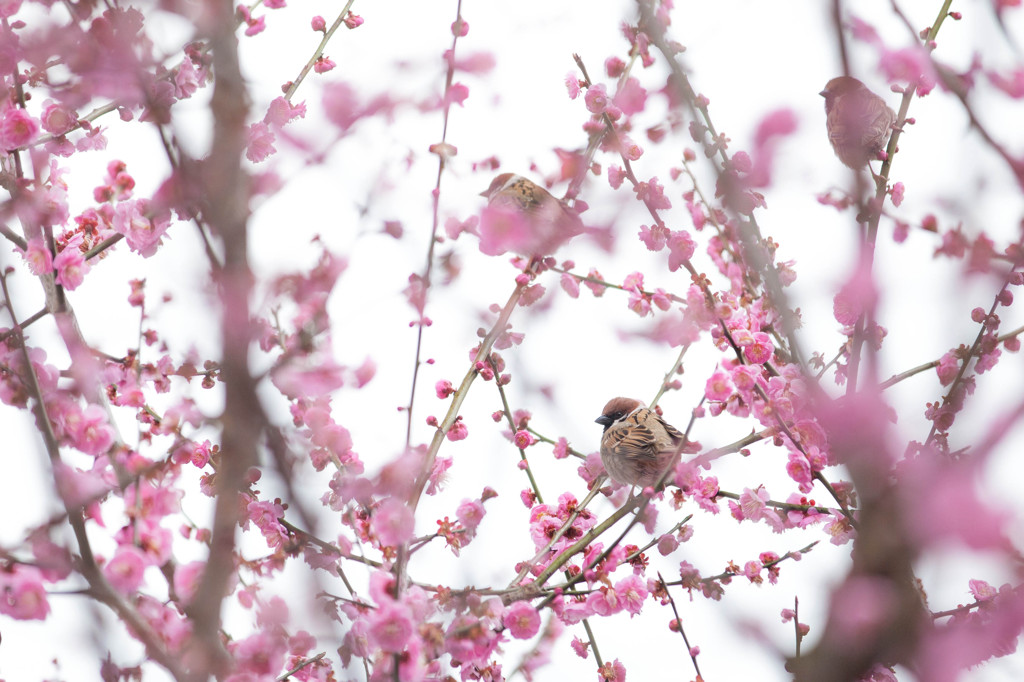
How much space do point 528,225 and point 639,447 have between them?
1.56m

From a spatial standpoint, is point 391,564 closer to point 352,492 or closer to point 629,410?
point 352,492

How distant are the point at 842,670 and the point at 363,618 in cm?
152

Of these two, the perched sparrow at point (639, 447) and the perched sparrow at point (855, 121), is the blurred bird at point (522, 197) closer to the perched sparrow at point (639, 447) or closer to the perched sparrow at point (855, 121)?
the perched sparrow at point (639, 447)

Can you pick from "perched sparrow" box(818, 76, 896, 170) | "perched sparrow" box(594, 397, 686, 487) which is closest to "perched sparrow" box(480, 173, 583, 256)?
"perched sparrow" box(594, 397, 686, 487)

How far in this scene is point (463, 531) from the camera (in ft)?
10.4


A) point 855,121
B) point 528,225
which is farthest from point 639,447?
point 855,121

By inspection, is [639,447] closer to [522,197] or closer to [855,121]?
[522,197]

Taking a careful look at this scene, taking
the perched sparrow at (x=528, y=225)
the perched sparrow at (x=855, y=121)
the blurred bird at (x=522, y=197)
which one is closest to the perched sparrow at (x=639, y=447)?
the perched sparrow at (x=528, y=225)

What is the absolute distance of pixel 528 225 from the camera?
143 inches

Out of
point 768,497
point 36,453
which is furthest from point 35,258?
point 768,497

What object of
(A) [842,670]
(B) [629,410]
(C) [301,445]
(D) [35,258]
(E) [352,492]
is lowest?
(A) [842,670]

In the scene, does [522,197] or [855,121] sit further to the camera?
[522,197]

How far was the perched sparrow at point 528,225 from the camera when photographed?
3387 mm

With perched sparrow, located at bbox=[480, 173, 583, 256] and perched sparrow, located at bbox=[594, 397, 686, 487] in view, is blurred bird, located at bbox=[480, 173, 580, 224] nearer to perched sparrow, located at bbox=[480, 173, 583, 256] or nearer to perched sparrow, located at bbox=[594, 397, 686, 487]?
perched sparrow, located at bbox=[480, 173, 583, 256]
